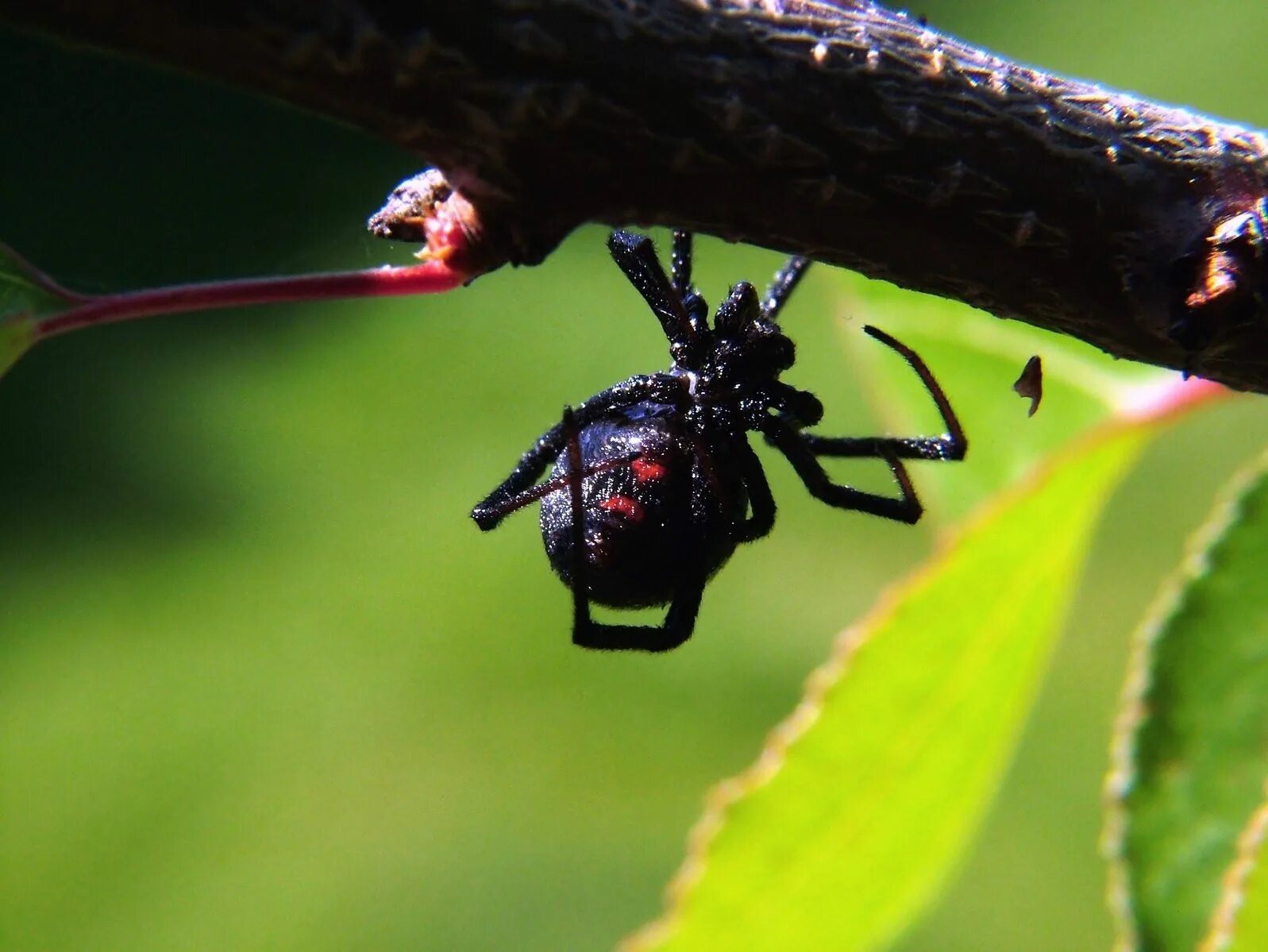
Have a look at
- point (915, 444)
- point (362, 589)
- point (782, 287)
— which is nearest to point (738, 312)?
point (782, 287)

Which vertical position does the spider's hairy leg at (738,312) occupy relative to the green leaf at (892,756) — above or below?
above

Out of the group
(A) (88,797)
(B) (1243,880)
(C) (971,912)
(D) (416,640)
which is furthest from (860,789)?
(A) (88,797)

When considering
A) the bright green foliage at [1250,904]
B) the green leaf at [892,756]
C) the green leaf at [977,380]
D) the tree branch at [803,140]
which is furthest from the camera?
the green leaf at [977,380]

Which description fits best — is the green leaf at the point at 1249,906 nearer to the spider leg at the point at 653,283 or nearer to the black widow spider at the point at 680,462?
the black widow spider at the point at 680,462

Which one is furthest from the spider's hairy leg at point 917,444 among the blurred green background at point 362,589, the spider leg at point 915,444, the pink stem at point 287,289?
the blurred green background at point 362,589

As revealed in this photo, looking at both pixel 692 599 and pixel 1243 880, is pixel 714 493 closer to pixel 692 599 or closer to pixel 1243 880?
pixel 692 599

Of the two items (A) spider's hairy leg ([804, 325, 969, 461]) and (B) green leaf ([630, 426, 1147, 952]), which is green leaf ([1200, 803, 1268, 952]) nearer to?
(B) green leaf ([630, 426, 1147, 952])
